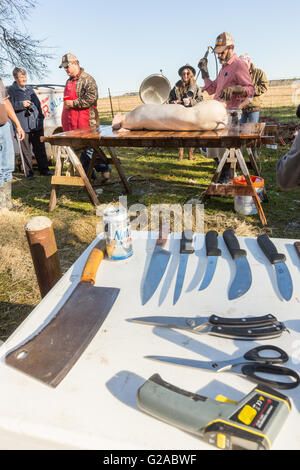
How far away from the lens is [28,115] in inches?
290

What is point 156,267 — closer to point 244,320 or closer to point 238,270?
point 238,270

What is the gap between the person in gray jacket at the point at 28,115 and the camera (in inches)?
A: 281

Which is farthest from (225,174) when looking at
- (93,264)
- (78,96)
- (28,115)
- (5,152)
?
(28,115)

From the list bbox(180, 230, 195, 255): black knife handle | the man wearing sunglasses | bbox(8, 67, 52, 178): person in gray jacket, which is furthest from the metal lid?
bbox(180, 230, 195, 255): black knife handle

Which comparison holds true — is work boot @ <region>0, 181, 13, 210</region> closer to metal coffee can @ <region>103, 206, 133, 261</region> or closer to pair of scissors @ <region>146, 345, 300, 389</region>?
metal coffee can @ <region>103, 206, 133, 261</region>

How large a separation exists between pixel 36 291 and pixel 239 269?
251cm

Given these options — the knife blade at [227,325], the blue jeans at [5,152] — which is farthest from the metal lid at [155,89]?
the knife blade at [227,325]

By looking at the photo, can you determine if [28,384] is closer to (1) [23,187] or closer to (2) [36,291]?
(2) [36,291]

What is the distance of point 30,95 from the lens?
7328 millimetres

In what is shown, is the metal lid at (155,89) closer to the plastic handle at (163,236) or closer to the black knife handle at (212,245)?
the plastic handle at (163,236)

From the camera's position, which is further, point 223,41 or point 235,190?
point 223,41

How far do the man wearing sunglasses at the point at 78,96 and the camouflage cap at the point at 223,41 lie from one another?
219 centimetres

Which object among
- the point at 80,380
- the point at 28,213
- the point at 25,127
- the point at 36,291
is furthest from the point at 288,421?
the point at 25,127

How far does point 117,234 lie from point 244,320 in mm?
771
